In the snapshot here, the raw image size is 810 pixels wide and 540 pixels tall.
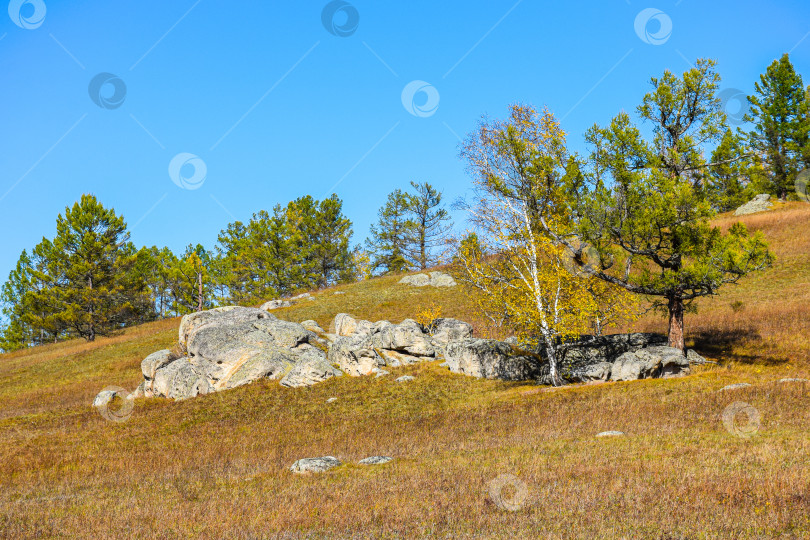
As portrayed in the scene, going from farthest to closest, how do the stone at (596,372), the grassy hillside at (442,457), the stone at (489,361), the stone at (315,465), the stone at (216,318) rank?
the stone at (216,318) < the stone at (489,361) < the stone at (596,372) < the stone at (315,465) < the grassy hillside at (442,457)

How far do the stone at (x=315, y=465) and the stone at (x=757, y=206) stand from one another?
193 ft

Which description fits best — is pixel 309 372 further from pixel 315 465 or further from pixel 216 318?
pixel 315 465

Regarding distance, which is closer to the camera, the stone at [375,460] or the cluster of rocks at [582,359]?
the stone at [375,460]

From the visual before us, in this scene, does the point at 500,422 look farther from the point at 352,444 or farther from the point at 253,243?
the point at 253,243

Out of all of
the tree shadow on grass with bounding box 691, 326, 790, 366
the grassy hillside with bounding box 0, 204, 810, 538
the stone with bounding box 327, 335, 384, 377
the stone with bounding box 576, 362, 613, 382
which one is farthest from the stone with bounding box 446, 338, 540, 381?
the tree shadow on grass with bounding box 691, 326, 790, 366

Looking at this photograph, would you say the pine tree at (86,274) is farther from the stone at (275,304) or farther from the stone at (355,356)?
the stone at (355,356)

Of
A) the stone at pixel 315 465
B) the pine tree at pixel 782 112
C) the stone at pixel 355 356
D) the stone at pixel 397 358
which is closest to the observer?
the stone at pixel 315 465

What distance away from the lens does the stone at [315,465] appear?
13.1 metres

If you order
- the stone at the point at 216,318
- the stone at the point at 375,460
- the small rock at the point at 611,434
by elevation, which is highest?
the stone at the point at 216,318

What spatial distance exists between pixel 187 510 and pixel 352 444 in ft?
23.7

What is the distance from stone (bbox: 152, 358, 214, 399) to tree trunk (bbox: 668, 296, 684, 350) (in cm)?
2467

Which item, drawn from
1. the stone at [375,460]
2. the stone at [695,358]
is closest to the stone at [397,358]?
the stone at [695,358]

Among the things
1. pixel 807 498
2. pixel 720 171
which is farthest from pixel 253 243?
pixel 807 498

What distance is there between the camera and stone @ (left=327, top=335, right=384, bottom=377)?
102 feet
